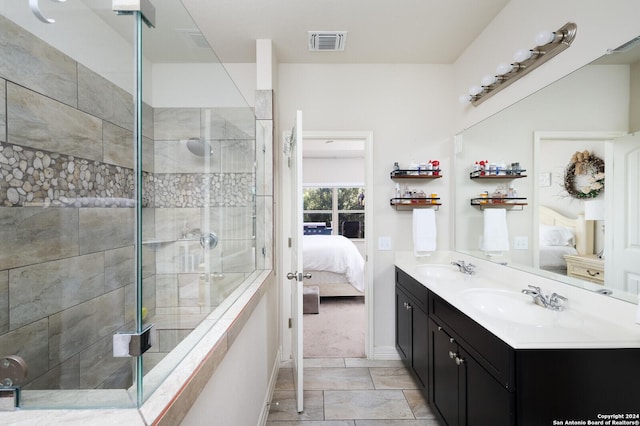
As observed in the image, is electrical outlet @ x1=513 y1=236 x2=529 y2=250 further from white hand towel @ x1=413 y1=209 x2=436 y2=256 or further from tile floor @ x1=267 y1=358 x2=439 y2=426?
tile floor @ x1=267 y1=358 x2=439 y2=426

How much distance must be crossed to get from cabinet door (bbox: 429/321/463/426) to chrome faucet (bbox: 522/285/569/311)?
0.48m

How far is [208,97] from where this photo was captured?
68.4 inches

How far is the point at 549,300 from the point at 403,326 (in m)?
1.25

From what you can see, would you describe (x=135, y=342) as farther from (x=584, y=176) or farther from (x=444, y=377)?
(x=584, y=176)

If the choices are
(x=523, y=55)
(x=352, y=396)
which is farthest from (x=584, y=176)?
(x=352, y=396)

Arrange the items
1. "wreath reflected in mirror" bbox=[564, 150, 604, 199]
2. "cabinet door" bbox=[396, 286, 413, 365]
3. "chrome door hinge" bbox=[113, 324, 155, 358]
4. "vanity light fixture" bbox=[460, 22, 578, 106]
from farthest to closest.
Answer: "cabinet door" bbox=[396, 286, 413, 365], "vanity light fixture" bbox=[460, 22, 578, 106], "wreath reflected in mirror" bbox=[564, 150, 604, 199], "chrome door hinge" bbox=[113, 324, 155, 358]

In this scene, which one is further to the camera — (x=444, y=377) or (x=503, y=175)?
(x=503, y=175)

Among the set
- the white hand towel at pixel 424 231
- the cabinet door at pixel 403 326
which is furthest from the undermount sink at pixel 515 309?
the white hand towel at pixel 424 231

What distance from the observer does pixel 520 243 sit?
1.85m

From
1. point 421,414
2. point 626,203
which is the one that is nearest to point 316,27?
point 626,203

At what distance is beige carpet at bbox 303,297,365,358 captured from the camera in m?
2.92

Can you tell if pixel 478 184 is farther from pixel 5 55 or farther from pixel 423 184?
pixel 5 55

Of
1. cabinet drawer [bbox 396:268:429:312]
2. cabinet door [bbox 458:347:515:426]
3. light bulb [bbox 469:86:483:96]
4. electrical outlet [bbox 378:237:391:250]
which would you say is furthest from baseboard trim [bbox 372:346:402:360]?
light bulb [bbox 469:86:483:96]

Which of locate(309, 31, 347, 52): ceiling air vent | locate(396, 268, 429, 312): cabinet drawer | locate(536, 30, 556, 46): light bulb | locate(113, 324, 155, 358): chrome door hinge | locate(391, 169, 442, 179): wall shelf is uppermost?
locate(309, 31, 347, 52): ceiling air vent
